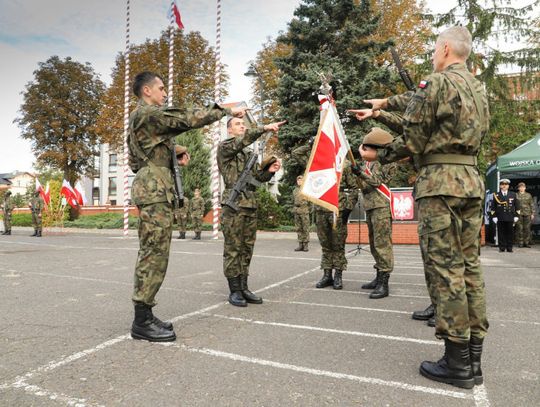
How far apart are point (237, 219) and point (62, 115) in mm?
38503

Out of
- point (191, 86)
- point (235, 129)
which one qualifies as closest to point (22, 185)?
point (191, 86)

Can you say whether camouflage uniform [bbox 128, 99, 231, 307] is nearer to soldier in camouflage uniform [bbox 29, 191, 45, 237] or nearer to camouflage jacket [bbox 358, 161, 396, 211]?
camouflage jacket [bbox 358, 161, 396, 211]

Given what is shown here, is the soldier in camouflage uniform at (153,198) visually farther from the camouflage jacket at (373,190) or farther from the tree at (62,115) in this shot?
the tree at (62,115)

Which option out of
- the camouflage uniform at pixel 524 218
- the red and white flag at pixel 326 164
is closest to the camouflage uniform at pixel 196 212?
the camouflage uniform at pixel 524 218

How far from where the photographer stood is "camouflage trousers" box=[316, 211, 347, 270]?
237 inches

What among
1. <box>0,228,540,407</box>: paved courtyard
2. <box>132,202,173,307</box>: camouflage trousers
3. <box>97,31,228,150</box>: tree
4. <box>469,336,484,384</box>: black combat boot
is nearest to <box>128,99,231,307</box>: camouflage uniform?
<box>132,202,173,307</box>: camouflage trousers

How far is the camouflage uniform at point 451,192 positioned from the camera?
110 inches

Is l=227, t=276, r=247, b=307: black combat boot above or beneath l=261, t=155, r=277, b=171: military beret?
beneath

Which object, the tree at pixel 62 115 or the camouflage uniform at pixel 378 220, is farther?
the tree at pixel 62 115

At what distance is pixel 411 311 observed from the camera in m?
4.78

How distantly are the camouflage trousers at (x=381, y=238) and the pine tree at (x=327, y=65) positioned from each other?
37.3ft

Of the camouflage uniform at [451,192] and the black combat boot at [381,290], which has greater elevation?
the camouflage uniform at [451,192]

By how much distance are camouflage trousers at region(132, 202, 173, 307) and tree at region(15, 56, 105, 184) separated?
37.0 m

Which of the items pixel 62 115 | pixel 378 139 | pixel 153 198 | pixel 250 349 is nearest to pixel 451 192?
pixel 378 139
